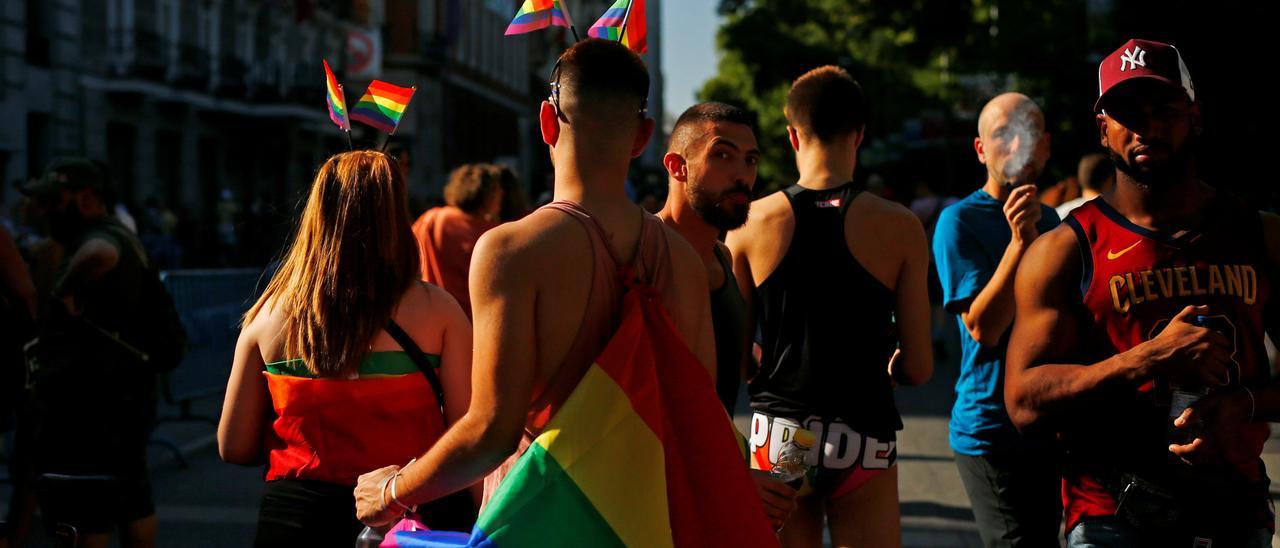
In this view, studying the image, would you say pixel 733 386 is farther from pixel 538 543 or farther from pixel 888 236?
pixel 538 543

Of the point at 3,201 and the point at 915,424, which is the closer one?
the point at 915,424

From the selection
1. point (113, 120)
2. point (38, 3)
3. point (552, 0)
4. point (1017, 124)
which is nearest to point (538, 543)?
point (552, 0)

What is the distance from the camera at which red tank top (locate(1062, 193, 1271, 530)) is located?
3.04 meters

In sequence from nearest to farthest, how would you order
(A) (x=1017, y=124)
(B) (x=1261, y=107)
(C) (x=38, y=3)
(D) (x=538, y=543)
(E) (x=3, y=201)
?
(D) (x=538, y=543) → (A) (x=1017, y=124) → (B) (x=1261, y=107) → (E) (x=3, y=201) → (C) (x=38, y=3)

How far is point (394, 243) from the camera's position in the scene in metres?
3.66

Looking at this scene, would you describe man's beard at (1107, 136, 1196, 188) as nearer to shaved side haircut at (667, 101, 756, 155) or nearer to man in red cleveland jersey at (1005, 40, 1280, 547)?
man in red cleveland jersey at (1005, 40, 1280, 547)

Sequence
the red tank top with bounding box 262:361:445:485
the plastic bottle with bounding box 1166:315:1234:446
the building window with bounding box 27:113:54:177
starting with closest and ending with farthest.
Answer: the plastic bottle with bounding box 1166:315:1234:446
the red tank top with bounding box 262:361:445:485
the building window with bounding box 27:113:54:177

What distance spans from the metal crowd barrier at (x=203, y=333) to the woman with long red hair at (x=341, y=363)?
7347 mm

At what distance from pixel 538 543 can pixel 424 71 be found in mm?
52557

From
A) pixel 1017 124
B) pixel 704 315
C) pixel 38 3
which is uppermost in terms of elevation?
pixel 38 3

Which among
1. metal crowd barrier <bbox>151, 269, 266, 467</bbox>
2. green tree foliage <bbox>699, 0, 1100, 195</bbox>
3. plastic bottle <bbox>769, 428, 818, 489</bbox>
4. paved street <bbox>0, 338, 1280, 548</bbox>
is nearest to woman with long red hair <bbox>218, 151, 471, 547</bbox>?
plastic bottle <bbox>769, 428, 818, 489</bbox>

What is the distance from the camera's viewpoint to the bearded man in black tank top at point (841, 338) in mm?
4289

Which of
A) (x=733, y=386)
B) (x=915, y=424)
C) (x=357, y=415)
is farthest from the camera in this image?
(x=915, y=424)

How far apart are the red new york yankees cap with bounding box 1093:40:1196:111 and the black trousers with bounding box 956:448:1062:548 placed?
5.37ft
